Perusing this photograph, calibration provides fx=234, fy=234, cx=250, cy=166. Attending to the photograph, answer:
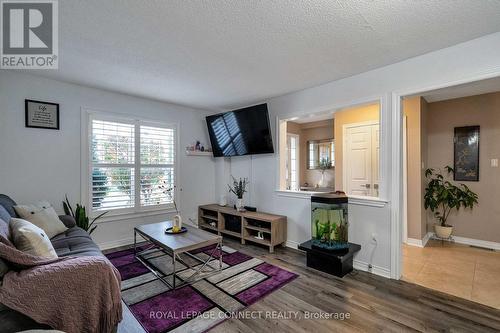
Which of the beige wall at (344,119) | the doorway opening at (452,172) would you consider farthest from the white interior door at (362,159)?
the doorway opening at (452,172)

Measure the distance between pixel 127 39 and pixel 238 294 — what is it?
8.69 ft

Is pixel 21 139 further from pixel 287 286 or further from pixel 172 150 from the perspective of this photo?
pixel 287 286

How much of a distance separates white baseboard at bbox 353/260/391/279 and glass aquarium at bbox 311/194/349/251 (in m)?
0.33

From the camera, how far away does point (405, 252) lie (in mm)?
3490

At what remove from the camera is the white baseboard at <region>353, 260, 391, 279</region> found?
2.72 metres

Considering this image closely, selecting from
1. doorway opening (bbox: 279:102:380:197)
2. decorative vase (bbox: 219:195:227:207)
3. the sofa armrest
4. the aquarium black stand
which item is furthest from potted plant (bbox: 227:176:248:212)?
the sofa armrest

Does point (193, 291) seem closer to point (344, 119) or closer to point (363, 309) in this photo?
point (363, 309)

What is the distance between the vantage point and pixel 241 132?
4.05 meters

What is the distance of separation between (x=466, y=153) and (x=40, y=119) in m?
6.40

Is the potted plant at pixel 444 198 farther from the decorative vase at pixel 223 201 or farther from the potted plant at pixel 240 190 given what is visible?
the decorative vase at pixel 223 201

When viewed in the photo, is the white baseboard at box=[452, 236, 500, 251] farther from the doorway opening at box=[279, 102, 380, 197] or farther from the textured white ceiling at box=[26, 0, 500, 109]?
the textured white ceiling at box=[26, 0, 500, 109]

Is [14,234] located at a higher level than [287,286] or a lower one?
higher

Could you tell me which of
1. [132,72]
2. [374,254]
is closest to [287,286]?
[374,254]

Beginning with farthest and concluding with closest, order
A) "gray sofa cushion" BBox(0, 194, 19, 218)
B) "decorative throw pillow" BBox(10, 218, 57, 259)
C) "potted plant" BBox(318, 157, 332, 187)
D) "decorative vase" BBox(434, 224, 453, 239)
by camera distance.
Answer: "potted plant" BBox(318, 157, 332, 187) < "decorative vase" BBox(434, 224, 453, 239) < "gray sofa cushion" BBox(0, 194, 19, 218) < "decorative throw pillow" BBox(10, 218, 57, 259)
